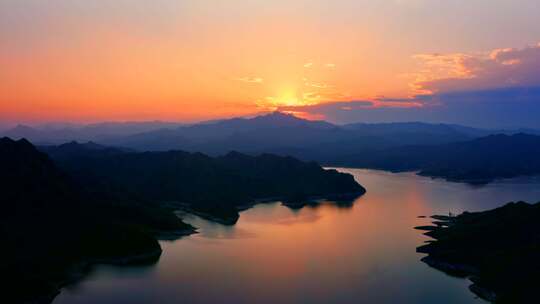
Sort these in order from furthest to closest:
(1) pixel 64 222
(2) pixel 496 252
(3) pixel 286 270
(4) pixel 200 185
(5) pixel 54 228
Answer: (4) pixel 200 185
(1) pixel 64 222
(5) pixel 54 228
(2) pixel 496 252
(3) pixel 286 270

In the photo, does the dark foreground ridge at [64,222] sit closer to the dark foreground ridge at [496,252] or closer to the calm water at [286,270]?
the calm water at [286,270]

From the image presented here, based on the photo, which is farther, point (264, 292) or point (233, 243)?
point (233, 243)

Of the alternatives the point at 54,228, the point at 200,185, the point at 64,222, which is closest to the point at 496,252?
the point at 64,222

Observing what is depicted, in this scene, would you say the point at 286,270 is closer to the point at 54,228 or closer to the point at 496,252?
the point at 496,252

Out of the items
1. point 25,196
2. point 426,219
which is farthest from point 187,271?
point 426,219

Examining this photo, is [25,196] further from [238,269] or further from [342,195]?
[342,195]

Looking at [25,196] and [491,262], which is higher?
[25,196]

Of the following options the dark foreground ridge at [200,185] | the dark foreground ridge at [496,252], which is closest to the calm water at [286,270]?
the dark foreground ridge at [496,252]

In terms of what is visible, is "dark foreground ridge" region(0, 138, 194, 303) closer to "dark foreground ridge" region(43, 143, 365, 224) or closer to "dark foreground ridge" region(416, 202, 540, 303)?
"dark foreground ridge" region(43, 143, 365, 224)
